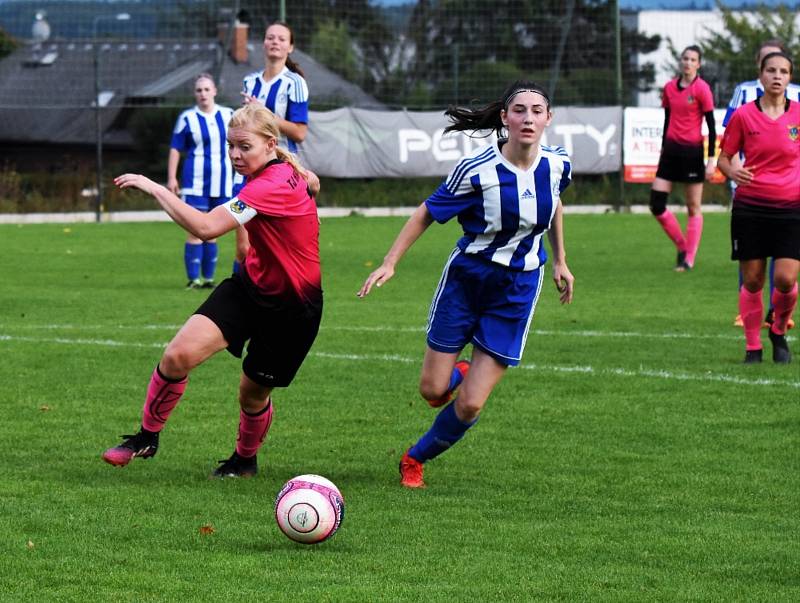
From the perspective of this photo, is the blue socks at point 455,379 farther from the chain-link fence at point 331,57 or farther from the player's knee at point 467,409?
the chain-link fence at point 331,57

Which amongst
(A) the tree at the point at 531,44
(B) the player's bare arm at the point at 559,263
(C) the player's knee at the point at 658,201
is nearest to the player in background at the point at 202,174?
(C) the player's knee at the point at 658,201

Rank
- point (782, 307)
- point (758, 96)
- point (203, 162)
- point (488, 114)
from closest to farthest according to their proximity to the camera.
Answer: point (488, 114), point (782, 307), point (758, 96), point (203, 162)

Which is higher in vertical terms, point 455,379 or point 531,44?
point 455,379

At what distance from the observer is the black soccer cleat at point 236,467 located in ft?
22.0

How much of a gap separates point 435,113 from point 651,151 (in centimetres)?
414

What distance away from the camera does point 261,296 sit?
6.43m

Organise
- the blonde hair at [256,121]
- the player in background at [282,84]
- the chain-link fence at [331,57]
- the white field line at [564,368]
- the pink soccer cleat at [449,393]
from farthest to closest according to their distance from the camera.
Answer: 1. the chain-link fence at [331,57]
2. the player in background at [282,84]
3. the white field line at [564,368]
4. the pink soccer cleat at [449,393]
5. the blonde hair at [256,121]

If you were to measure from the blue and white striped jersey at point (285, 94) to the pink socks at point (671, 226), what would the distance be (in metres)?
5.61

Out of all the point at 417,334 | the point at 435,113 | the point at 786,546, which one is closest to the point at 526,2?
the point at 435,113

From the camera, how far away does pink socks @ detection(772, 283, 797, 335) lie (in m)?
10.1

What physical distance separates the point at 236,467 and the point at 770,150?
4.76 m

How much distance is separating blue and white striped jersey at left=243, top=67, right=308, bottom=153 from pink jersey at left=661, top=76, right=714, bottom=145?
574 cm

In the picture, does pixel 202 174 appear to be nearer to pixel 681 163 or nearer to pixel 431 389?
pixel 681 163

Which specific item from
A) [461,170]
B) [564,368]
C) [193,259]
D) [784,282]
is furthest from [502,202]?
[193,259]
